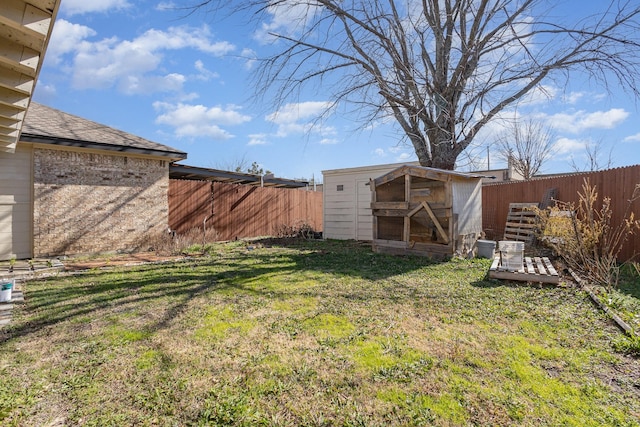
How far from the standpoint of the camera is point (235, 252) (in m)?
8.45

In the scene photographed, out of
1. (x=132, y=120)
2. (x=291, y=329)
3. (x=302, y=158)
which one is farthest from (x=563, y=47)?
(x=132, y=120)

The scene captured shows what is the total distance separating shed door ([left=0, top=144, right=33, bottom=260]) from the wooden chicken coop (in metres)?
8.33

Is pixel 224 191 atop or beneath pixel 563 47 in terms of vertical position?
beneath

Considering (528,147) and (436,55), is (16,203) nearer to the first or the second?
(436,55)

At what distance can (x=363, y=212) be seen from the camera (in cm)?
1088

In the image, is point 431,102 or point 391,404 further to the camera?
point 431,102

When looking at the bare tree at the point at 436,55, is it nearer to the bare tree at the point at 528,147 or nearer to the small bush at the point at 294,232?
the small bush at the point at 294,232

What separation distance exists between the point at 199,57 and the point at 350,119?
4.13 metres

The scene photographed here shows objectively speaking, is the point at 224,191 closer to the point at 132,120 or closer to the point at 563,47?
the point at 132,120

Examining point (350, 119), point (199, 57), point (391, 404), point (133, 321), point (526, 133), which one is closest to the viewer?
point (391, 404)

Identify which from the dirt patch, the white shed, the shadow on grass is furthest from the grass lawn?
the white shed

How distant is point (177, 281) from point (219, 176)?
7665 mm

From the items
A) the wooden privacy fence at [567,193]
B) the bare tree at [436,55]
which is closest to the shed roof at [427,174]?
the bare tree at [436,55]

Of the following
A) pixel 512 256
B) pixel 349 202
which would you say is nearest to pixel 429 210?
pixel 512 256
